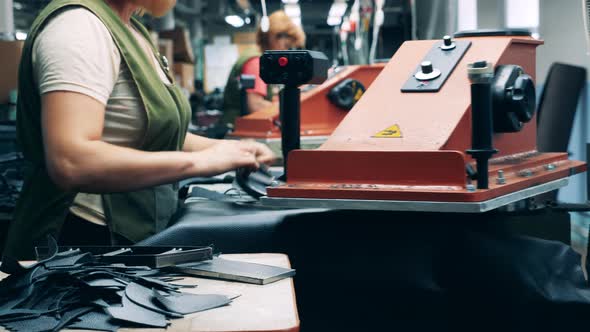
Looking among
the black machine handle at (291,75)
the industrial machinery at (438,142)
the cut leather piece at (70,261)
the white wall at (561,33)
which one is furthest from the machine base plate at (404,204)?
the white wall at (561,33)

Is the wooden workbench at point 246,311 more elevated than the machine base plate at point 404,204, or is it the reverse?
the machine base plate at point 404,204

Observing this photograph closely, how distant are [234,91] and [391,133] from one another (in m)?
2.53

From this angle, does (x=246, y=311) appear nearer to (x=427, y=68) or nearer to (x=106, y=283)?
(x=106, y=283)

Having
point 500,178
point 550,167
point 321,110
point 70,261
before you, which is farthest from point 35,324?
point 321,110

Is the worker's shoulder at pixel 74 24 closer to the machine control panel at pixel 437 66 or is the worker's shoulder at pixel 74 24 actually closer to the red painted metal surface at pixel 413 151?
the red painted metal surface at pixel 413 151

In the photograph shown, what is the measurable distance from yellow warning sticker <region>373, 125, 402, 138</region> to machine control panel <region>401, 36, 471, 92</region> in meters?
0.12

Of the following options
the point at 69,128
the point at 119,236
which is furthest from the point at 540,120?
the point at 69,128

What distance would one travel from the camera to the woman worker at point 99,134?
121cm

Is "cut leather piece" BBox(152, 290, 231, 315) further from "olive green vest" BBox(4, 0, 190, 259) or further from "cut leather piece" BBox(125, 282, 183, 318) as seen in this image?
"olive green vest" BBox(4, 0, 190, 259)

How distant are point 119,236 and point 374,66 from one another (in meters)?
1.63

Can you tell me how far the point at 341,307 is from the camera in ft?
4.64

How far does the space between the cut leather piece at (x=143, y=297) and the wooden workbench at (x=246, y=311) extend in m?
0.02

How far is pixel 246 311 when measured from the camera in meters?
0.93

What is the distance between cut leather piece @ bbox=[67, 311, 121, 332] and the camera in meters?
0.87
